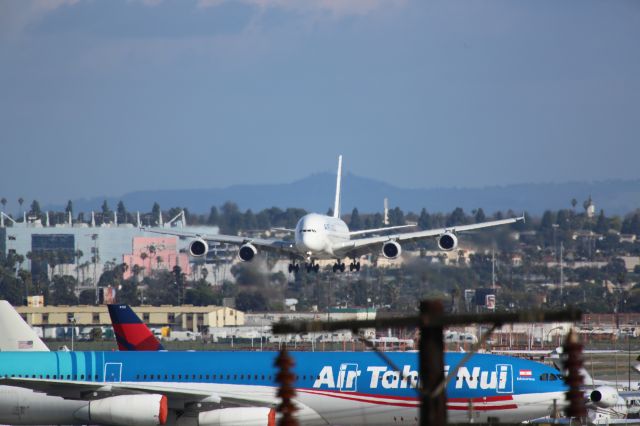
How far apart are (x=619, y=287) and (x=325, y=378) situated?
246ft

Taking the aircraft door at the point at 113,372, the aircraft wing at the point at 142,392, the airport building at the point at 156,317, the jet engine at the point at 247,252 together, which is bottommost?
the aircraft wing at the point at 142,392

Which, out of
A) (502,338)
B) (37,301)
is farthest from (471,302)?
(37,301)

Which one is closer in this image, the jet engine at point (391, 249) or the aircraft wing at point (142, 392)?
the aircraft wing at point (142, 392)

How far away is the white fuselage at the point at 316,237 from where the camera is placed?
8712 centimetres

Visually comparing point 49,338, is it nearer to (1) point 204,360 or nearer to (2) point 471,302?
(2) point 471,302

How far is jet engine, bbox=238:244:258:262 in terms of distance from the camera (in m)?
85.3

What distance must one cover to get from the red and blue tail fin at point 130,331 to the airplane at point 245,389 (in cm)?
660

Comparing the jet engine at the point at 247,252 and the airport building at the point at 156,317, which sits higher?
the jet engine at the point at 247,252

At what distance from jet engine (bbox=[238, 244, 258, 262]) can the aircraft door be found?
47.8 m

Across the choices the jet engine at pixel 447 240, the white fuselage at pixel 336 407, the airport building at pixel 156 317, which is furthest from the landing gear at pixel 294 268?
the white fuselage at pixel 336 407

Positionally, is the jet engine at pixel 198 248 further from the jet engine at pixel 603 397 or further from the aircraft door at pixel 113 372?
the jet engine at pixel 603 397

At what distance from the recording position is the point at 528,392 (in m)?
34.6

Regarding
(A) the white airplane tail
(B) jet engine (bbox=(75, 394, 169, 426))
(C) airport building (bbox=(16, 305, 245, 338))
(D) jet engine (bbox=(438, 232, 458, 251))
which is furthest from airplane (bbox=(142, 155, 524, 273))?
(B) jet engine (bbox=(75, 394, 169, 426))

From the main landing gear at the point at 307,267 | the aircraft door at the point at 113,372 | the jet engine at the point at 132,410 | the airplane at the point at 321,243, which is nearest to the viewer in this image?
the jet engine at the point at 132,410
